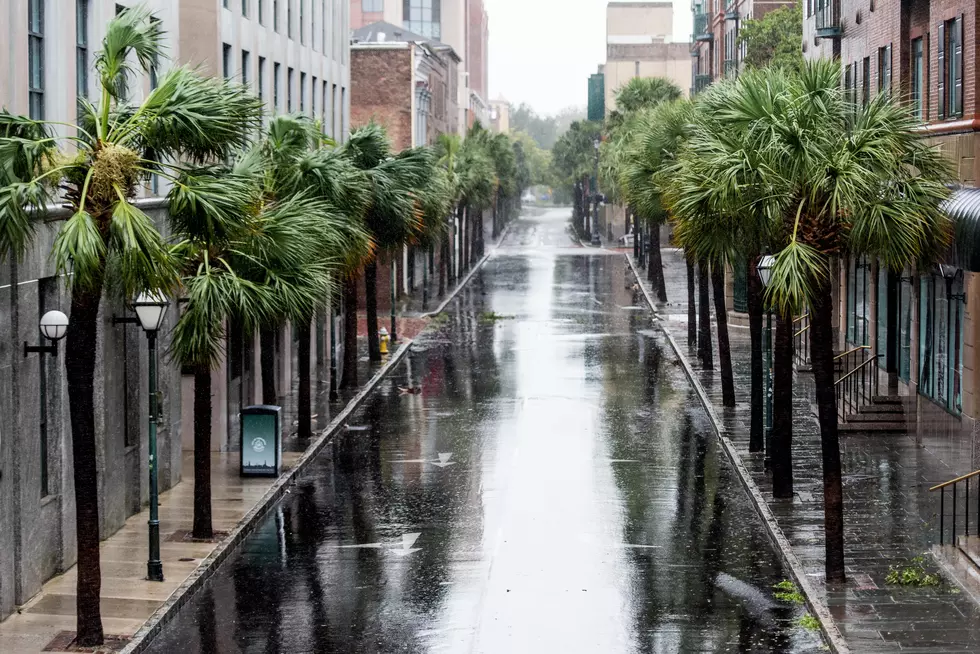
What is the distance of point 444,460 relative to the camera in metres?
29.7

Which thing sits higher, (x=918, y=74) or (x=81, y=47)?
(x=918, y=74)

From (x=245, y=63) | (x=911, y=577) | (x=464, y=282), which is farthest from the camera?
(x=464, y=282)

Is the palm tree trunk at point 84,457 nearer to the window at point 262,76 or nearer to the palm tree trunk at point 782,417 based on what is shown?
the palm tree trunk at point 782,417

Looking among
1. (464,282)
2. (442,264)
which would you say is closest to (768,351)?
(442,264)

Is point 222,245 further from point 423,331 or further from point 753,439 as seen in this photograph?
point 423,331

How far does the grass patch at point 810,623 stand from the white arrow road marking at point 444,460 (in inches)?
479

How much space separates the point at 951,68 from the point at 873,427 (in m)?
7.94

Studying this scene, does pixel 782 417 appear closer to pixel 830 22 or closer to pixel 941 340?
pixel 941 340

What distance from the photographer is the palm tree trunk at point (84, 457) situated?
655 inches

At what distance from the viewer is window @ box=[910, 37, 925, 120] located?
3123 cm

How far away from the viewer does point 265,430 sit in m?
27.5

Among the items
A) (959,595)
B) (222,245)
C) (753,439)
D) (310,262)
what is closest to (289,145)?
(310,262)

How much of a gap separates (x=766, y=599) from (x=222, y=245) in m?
9.81

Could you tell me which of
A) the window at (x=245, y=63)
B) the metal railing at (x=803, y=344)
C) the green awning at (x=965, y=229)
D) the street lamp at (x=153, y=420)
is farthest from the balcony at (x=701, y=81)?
the street lamp at (x=153, y=420)
